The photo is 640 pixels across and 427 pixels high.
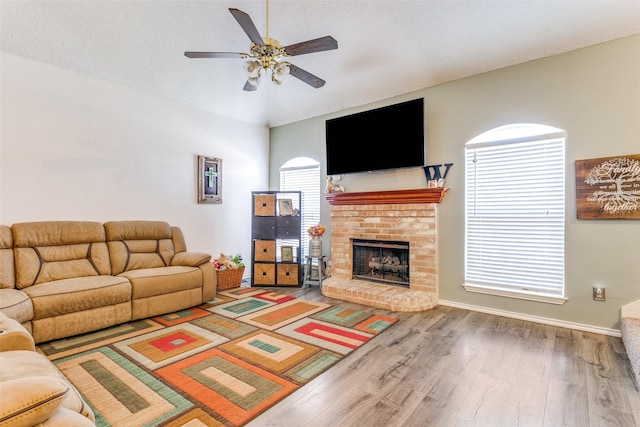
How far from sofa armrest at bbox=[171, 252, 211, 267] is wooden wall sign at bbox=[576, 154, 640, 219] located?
13.5ft

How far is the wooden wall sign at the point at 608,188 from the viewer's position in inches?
112

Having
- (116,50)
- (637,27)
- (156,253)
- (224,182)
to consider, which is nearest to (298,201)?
(224,182)

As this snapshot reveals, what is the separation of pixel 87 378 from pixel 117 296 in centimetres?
105

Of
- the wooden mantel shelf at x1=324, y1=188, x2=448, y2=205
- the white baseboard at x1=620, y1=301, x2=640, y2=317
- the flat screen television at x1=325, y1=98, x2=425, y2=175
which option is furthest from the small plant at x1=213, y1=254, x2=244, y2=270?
the white baseboard at x1=620, y1=301, x2=640, y2=317

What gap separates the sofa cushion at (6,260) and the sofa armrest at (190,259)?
1480mm

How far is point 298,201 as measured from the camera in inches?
206

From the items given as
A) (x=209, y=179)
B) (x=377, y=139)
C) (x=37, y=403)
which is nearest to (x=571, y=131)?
(x=377, y=139)

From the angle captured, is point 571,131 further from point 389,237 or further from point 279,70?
point 279,70

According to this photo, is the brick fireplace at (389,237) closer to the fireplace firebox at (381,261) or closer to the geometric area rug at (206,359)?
the fireplace firebox at (381,261)

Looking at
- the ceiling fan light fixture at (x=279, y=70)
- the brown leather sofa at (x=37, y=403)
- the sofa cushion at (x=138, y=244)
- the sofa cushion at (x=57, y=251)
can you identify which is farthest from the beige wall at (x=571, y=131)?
the sofa cushion at (x=57, y=251)

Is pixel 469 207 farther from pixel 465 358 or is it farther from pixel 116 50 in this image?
pixel 116 50

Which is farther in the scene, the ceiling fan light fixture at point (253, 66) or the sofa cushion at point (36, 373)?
the ceiling fan light fixture at point (253, 66)

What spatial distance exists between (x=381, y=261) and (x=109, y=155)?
150 inches

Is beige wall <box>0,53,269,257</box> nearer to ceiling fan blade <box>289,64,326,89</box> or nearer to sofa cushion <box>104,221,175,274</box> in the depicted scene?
sofa cushion <box>104,221,175,274</box>
